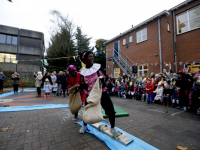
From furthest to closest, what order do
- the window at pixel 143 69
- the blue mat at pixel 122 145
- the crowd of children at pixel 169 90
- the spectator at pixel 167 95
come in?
the window at pixel 143 69
the spectator at pixel 167 95
the crowd of children at pixel 169 90
the blue mat at pixel 122 145

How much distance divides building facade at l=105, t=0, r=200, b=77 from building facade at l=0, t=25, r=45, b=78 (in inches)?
772

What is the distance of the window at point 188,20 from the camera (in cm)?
983

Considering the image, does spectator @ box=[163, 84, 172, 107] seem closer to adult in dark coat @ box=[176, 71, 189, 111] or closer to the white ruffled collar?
adult in dark coat @ box=[176, 71, 189, 111]

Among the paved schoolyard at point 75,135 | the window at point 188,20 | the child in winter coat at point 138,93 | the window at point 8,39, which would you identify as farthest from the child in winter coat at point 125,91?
the window at point 8,39

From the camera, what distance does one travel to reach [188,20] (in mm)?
10312

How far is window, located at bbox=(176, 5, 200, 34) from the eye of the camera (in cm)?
983

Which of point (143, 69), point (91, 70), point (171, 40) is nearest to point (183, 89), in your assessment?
point (91, 70)

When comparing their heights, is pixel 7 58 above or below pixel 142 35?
below

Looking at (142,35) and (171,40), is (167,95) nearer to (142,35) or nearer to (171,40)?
(171,40)

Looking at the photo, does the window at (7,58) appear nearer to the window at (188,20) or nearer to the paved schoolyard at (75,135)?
the paved schoolyard at (75,135)

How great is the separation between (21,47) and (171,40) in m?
26.6

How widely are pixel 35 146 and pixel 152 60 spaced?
12182mm

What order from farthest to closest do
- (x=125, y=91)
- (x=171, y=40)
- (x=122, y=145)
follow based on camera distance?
(x=171, y=40) → (x=125, y=91) → (x=122, y=145)

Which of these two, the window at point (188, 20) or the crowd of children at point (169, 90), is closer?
the crowd of children at point (169, 90)
